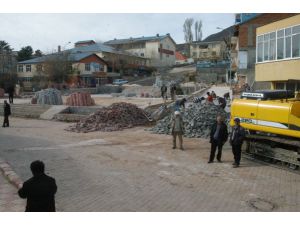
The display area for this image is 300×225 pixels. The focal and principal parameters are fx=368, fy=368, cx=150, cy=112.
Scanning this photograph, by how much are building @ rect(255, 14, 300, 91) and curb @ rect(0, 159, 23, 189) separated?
42.6 ft

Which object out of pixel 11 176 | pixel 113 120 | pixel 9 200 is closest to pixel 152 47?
pixel 113 120

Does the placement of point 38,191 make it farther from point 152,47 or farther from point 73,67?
point 152,47

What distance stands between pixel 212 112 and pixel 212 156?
6.10 meters

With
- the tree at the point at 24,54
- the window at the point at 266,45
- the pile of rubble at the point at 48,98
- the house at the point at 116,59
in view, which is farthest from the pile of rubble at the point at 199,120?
the tree at the point at 24,54

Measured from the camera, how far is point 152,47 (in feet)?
288

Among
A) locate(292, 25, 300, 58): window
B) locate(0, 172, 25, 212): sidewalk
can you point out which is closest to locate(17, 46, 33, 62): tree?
locate(292, 25, 300, 58): window

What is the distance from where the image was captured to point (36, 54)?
8256 centimetres

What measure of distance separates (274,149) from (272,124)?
0.93 meters

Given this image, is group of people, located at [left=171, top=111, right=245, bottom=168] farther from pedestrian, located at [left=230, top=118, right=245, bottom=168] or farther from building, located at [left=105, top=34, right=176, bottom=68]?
building, located at [left=105, top=34, right=176, bottom=68]

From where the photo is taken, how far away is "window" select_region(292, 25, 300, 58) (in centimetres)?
1845

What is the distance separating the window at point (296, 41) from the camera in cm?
1845

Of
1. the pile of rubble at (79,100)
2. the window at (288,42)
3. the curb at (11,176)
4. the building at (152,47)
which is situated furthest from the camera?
the building at (152,47)

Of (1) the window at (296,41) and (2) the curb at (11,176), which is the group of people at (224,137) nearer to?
(2) the curb at (11,176)

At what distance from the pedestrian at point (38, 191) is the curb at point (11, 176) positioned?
12.6 feet
